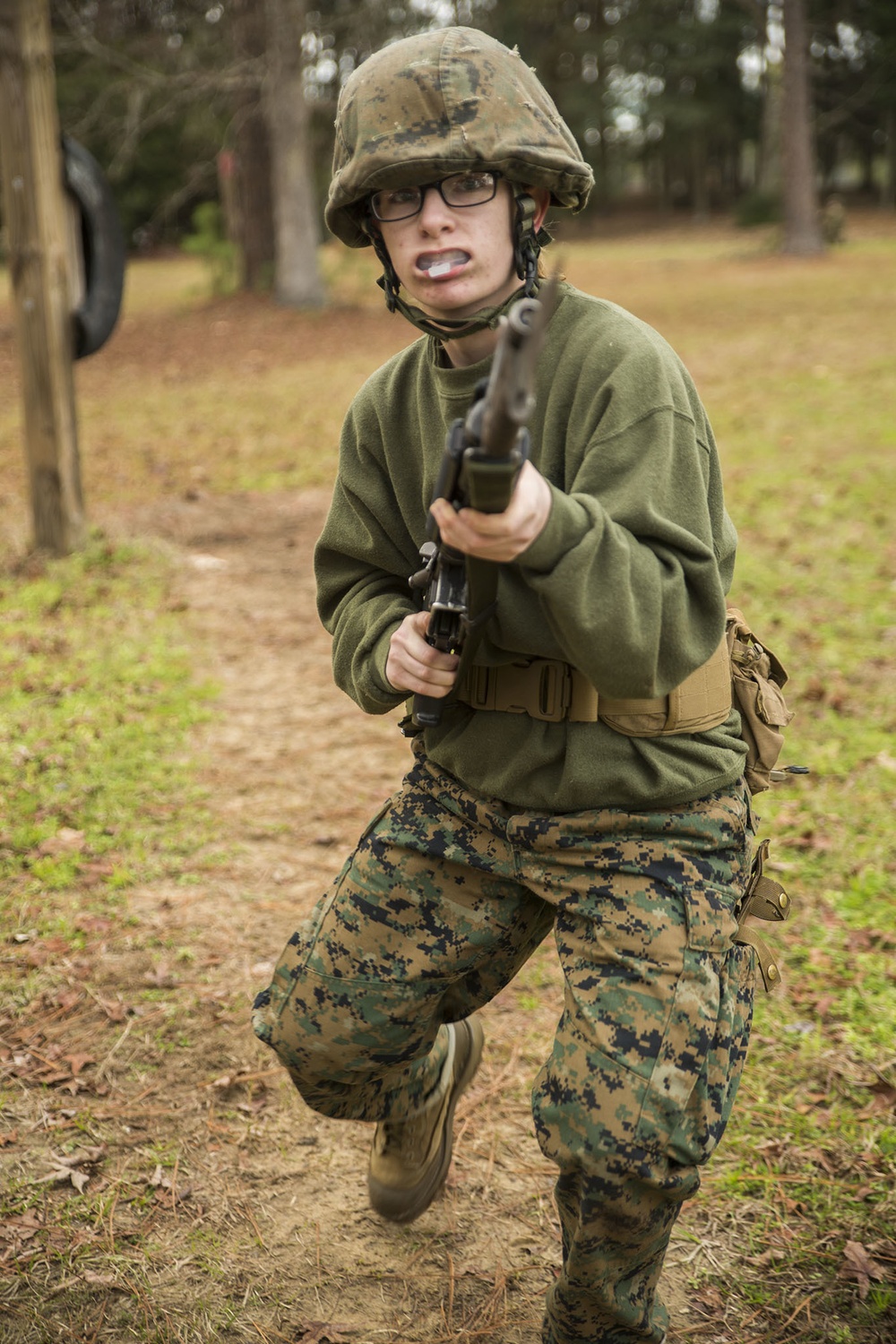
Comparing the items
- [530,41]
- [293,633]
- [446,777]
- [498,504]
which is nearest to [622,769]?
[446,777]

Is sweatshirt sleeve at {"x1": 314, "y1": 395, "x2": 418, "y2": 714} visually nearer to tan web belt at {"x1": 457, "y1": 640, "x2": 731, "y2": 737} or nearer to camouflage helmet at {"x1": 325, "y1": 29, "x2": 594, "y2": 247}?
tan web belt at {"x1": 457, "y1": 640, "x2": 731, "y2": 737}

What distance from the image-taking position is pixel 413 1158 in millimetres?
2701

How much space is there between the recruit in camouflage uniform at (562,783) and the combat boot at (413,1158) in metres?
0.20

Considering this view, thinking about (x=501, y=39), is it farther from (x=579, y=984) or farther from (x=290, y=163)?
(x=579, y=984)

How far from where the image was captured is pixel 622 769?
215 cm

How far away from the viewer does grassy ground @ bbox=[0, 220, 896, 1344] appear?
2736mm

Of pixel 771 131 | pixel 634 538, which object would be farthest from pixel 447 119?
pixel 771 131

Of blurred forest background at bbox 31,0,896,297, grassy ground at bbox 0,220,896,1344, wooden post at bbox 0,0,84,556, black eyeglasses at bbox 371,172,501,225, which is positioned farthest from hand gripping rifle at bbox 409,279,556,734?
blurred forest background at bbox 31,0,896,297

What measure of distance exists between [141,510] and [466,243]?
657cm

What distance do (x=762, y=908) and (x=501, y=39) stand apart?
44.0 meters

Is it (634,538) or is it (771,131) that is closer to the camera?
(634,538)

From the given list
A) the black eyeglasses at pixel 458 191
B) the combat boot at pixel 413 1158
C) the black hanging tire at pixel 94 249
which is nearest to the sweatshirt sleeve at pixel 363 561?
the black eyeglasses at pixel 458 191

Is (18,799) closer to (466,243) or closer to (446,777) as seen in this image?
(446,777)

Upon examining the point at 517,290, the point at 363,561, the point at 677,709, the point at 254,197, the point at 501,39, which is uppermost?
the point at 501,39
